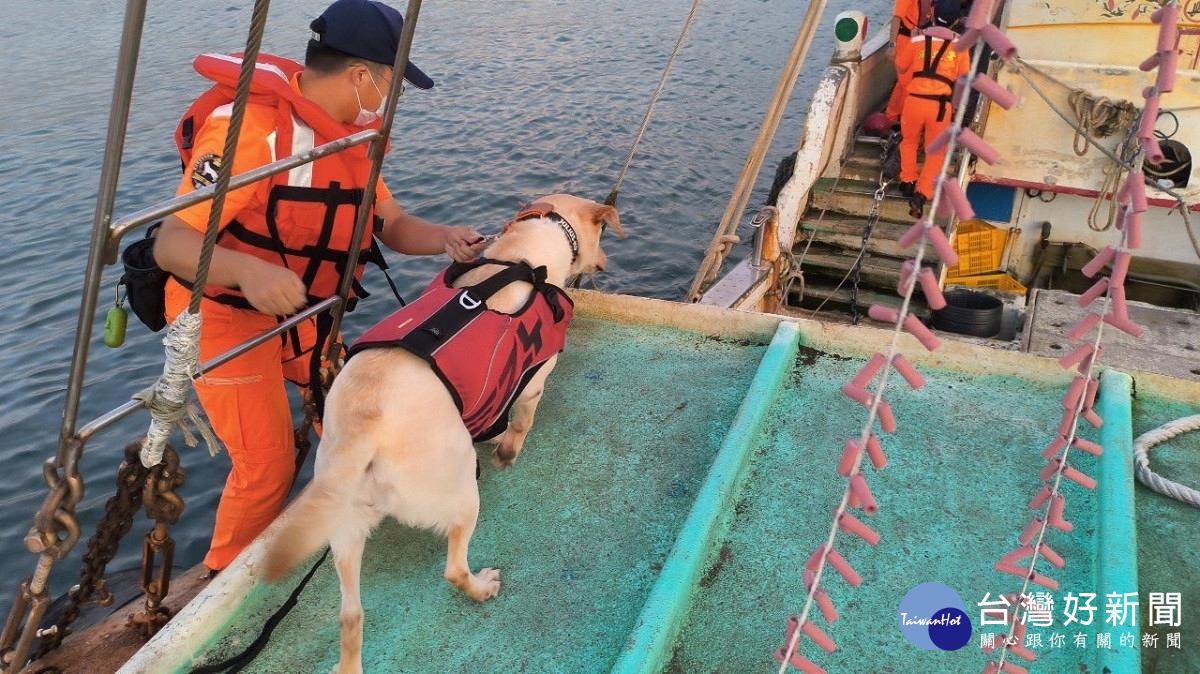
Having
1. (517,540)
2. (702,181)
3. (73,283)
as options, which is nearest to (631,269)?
(702,181)

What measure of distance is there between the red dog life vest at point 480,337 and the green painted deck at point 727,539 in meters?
0.44

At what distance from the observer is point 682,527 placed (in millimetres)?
2918

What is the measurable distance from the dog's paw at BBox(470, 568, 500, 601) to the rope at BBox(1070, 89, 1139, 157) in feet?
17.6

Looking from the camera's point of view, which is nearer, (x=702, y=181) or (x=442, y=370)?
(x=442, y=370)

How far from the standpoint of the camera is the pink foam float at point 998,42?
5.02 ft

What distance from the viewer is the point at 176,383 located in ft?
8.49

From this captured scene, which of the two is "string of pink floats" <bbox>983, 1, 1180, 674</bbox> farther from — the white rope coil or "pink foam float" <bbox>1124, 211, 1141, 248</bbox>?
the white rope coil

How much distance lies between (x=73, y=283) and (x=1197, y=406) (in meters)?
9.27

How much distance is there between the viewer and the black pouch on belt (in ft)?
10.6

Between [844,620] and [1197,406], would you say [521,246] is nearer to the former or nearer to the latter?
[844,620]

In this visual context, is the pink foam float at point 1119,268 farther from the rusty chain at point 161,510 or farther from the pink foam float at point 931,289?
the rusty chain at point 161,510

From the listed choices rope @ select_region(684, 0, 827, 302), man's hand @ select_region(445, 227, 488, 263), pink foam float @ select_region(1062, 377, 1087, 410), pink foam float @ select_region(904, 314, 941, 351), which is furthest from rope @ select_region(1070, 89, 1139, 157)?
pink foam float @ select_region(904, 314, 941, 351)

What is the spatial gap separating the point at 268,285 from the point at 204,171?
1.50 feet

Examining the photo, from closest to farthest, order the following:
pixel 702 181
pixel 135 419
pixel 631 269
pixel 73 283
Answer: pixel 135 419, pixel 73 283, pixel 631 269, pixel 702 181
